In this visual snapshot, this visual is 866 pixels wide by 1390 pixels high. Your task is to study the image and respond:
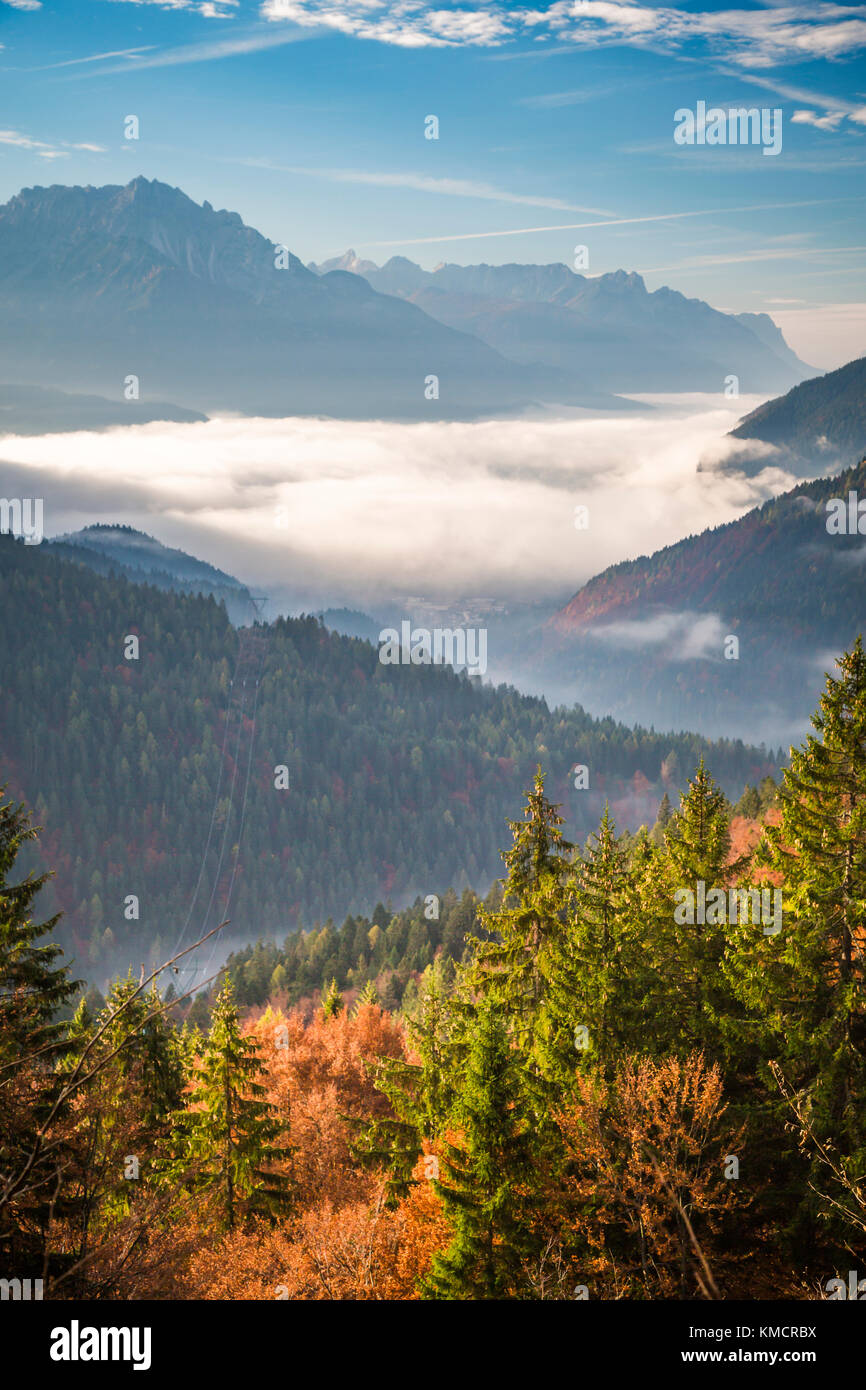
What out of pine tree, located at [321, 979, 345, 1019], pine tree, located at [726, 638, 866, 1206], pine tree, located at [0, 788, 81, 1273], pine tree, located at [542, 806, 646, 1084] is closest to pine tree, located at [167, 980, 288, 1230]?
pine tree, located at [0, 788, 81, 1273]

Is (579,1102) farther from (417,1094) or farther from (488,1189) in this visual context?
(417,1094)

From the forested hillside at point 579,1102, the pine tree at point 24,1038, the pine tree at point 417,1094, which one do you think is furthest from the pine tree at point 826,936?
the pine tree at point 24,1038

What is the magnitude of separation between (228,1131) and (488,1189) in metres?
10.5

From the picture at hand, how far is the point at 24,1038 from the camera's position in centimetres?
1967

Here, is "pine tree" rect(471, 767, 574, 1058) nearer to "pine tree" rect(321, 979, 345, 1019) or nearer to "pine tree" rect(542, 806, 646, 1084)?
"pine tree" rect(542, 806, 646, 1084)

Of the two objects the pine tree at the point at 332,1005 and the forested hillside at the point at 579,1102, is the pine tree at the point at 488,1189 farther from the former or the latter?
the pine tree at the point at 332,1005

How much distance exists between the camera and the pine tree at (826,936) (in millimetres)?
24391

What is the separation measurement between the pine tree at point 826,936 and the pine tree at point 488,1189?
22.2 feet

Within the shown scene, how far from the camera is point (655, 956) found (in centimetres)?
3073

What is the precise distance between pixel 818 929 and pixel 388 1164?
19792 mm

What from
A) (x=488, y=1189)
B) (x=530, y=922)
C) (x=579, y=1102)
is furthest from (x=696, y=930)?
(x=488, y=1189)

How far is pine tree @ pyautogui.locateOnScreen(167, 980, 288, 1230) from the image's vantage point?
30516mm

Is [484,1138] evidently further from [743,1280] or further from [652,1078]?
[743,1280]
